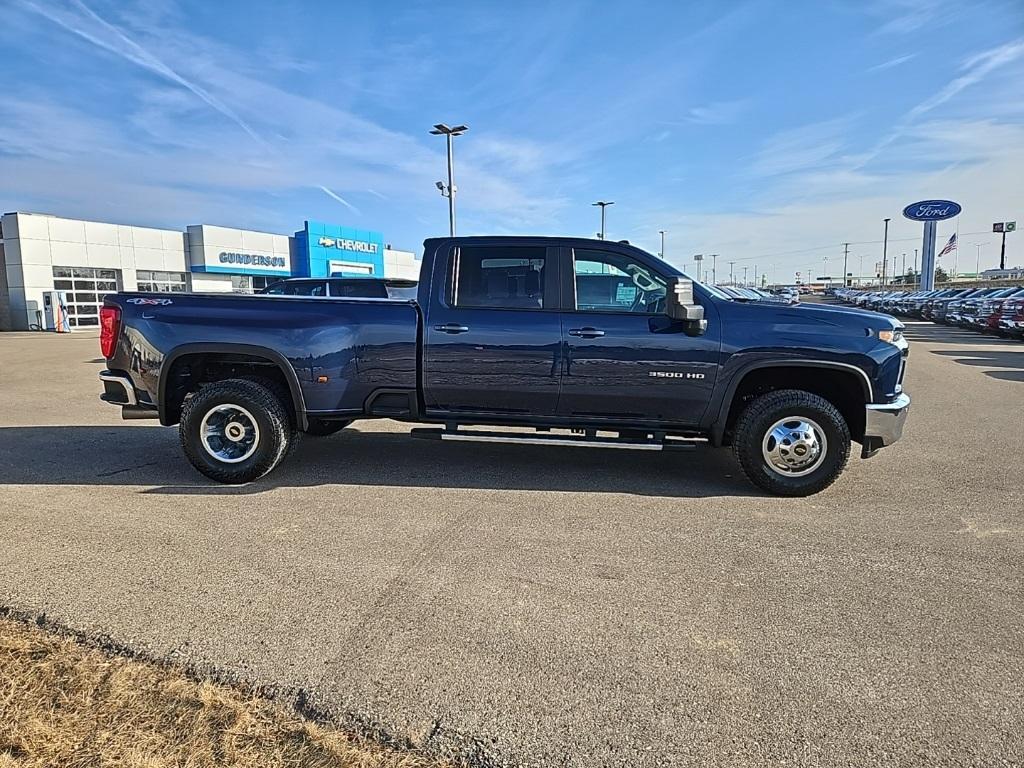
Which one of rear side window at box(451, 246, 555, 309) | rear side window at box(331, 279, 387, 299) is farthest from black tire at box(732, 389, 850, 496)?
rear side window at box(331, 279, 387, 299)

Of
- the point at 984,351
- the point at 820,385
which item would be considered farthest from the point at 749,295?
→ the point at 820,385

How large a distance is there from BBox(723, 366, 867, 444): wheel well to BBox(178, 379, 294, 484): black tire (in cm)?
365

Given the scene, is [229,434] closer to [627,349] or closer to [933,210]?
[627,349]

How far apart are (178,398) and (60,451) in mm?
1784

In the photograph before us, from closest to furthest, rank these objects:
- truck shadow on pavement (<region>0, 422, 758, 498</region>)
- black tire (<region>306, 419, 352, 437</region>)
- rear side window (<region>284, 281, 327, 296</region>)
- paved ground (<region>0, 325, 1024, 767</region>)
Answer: paved ground (<region>0, 325, 1024, 767</region>)
truck shadow on pavement (<region>0, 422, 758, 498</region>)
black tire (<region>306, 419, 352, 437</region>)
rear side window (<region>284, 281, 327, 296</region>)

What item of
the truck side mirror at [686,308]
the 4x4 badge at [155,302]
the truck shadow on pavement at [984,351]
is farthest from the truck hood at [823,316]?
the truck shadow on pavement at [984,351]

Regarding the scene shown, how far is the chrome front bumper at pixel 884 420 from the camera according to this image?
199 inches

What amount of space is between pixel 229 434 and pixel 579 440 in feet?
9.24

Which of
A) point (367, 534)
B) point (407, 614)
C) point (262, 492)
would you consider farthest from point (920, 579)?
point (262, 492)

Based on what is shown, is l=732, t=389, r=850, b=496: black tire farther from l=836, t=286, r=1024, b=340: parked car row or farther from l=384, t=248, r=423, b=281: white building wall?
l=384, t=248, r=423, b=281: white building wall

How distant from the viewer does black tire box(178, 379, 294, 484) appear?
538cm

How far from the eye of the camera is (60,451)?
6551 mm

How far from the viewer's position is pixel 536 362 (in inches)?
208

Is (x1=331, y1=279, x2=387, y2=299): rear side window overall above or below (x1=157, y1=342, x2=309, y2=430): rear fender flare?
above
